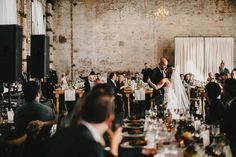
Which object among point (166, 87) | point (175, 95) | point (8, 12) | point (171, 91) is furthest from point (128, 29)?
point (171, 91)

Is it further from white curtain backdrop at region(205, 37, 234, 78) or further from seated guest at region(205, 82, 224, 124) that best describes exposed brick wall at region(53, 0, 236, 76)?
seated guest at region(205, 82, 224, 124)

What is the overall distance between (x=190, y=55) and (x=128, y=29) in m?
2.67

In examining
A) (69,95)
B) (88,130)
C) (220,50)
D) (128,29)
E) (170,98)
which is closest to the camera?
(88,130)

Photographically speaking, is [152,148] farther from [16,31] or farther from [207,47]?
[207,47]

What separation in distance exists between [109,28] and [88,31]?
859mm

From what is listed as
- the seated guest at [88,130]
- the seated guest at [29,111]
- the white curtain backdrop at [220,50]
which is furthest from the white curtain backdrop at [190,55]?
the seated guest at [88,130]

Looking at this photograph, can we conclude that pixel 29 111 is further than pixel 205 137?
Yes

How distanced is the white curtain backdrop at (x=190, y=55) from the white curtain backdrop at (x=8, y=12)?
717cm

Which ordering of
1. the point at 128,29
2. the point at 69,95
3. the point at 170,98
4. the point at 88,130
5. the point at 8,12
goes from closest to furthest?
1. the point at 88,130
2. the point at 170,98
3. the point at 8,12
4. the point at 69,95
5. the point at 128,29

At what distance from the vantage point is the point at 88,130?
2.13 meters

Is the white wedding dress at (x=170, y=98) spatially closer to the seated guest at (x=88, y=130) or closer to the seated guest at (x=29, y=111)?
the seated guest at (x=29, y=111)

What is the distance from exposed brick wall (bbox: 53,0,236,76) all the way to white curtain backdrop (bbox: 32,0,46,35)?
1826 mm

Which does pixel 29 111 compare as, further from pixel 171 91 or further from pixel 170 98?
pixel 171 91

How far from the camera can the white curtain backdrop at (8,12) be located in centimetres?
1013
